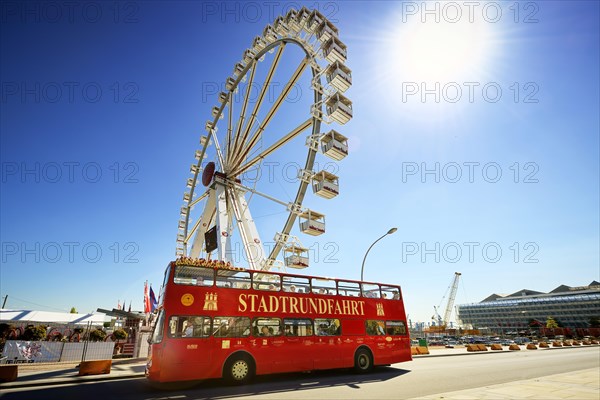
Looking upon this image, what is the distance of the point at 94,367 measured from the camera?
1321cm

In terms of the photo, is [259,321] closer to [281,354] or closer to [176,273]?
Answer: [281,354]

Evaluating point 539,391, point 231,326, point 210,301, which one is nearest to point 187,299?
point 210,301

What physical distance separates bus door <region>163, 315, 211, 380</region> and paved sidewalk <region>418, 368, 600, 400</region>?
6.28 metres

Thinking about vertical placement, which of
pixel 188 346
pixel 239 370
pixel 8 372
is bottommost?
pixel 8 372

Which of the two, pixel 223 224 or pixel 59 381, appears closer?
pixel 59 381

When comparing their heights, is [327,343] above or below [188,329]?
below

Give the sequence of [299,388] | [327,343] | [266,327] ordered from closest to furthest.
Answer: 1. [299,388]
2. [266,327]
3. [327,343]

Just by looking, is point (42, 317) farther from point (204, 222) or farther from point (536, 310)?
point (536, 310)

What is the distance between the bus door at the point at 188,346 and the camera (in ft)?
31.4

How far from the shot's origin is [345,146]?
66.4ft

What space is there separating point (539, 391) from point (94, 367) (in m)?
15.3

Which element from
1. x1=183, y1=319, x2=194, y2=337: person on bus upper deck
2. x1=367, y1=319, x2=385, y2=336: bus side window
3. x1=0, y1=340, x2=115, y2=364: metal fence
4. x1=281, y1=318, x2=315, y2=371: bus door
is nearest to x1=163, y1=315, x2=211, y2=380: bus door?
x1=183, y1=319, x2=194, y2=337: person on bus upper deck

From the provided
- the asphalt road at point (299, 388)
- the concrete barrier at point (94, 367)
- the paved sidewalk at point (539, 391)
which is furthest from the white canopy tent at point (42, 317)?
the paved sidewalk at point (539, 391)

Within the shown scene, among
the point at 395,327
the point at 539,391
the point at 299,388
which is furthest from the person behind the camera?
the point at 395,327
